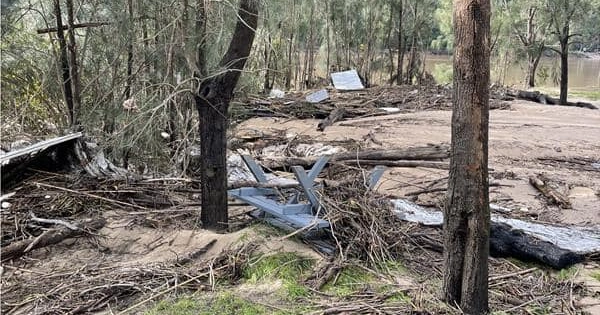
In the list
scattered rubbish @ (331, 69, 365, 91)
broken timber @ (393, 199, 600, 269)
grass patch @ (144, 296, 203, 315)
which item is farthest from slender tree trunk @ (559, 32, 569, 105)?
grass patch @ (144, 296, 203, 315)

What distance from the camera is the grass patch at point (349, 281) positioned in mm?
3807

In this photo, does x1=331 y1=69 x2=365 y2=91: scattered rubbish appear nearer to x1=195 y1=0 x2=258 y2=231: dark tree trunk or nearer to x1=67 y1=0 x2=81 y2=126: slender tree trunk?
x1=67 y1=0 x2=81 y2=126: slender tree trunk

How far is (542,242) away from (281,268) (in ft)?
8.33

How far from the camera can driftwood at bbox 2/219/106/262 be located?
14.7 ft

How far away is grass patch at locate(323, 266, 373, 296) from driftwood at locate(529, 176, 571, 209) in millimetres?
3838

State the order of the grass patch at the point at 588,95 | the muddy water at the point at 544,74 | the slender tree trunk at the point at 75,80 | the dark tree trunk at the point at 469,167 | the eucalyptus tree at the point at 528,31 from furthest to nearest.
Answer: the muddy water at the point at 544,74
the grass patch at the point at 588,95
the eucalyptus tree at the point at 528,31
the slender tree trunk at the point at 75,80
the dark tree trunk at the point at 469,167

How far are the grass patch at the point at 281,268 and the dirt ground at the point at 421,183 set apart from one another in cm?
15

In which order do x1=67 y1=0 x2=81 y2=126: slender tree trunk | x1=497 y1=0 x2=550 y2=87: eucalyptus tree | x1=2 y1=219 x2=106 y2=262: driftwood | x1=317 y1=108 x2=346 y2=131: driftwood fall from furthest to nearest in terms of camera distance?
x1=497 y1=0 x2=550 y2=87: eucalyptus tree, x1=317 y1=108 x2=346 y2=131: driftwood, x1=67 y1=0 x2=81 y2=126: slender tree trunk, x1=2 y1=219 x2=106 y2=262: driftwood

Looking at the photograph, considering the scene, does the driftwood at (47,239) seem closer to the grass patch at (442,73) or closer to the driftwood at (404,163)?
the driftwood at (404,163)

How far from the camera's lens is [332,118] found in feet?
45.5

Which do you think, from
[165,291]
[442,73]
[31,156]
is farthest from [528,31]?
[165,291]

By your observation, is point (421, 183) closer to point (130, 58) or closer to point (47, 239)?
point (130, 58)

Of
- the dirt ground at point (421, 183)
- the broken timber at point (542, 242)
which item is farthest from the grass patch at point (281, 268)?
the broken timber at point (542, 242)

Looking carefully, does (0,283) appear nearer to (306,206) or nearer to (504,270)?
(306,206)
